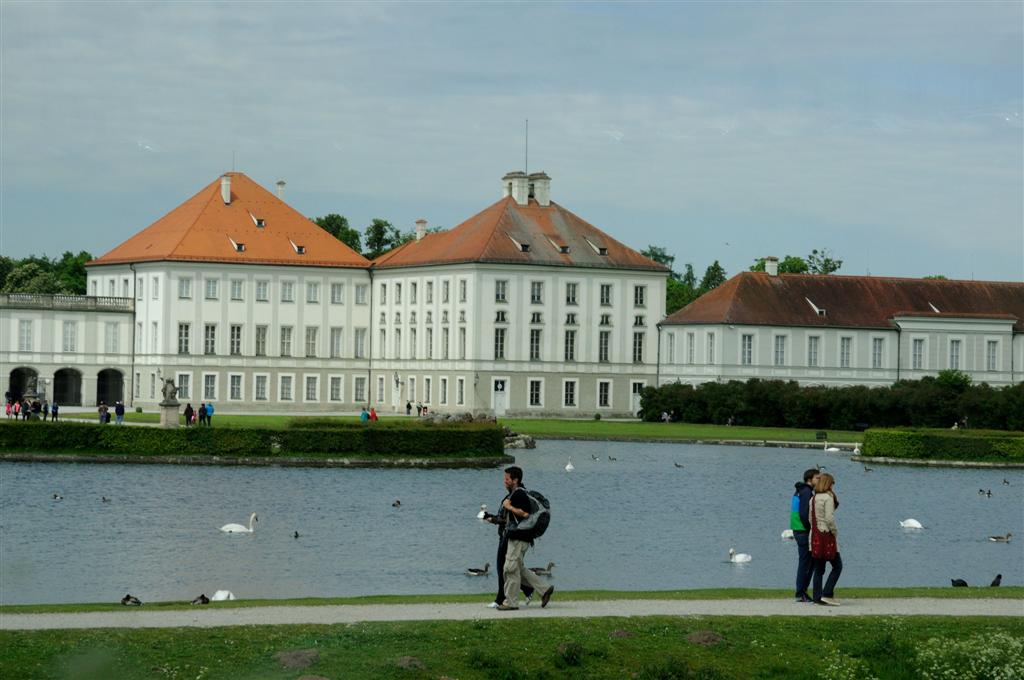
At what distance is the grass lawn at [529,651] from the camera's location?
62.2 ft

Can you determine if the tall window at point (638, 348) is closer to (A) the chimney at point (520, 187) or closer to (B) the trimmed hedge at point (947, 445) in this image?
(A) the chimney at point (520, 187)

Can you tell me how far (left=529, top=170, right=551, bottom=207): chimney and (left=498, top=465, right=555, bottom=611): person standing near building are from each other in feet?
270

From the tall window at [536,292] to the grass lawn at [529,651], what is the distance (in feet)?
254

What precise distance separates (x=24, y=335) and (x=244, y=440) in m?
44.0

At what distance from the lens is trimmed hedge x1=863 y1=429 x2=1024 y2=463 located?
6725 centimetres

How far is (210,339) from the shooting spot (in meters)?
99.2

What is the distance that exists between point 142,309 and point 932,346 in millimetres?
44261

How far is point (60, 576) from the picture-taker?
31.1 metres

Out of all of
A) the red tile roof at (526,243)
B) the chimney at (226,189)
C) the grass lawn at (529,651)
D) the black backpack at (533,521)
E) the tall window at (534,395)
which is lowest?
the grass lawn at (529,651)

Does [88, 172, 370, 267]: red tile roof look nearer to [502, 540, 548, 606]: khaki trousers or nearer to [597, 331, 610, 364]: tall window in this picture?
[597, 331, 610, 364]: tall window

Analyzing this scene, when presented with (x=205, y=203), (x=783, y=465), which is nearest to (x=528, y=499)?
(x=783, y=465)

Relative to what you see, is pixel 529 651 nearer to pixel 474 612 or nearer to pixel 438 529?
pixel 474 612

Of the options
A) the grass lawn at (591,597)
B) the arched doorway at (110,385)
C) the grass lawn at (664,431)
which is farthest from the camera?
the arched doorway at (110,385)

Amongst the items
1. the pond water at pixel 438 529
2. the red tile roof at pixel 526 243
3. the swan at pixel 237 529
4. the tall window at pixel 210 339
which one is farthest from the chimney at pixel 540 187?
the swan at pixel 237 529
